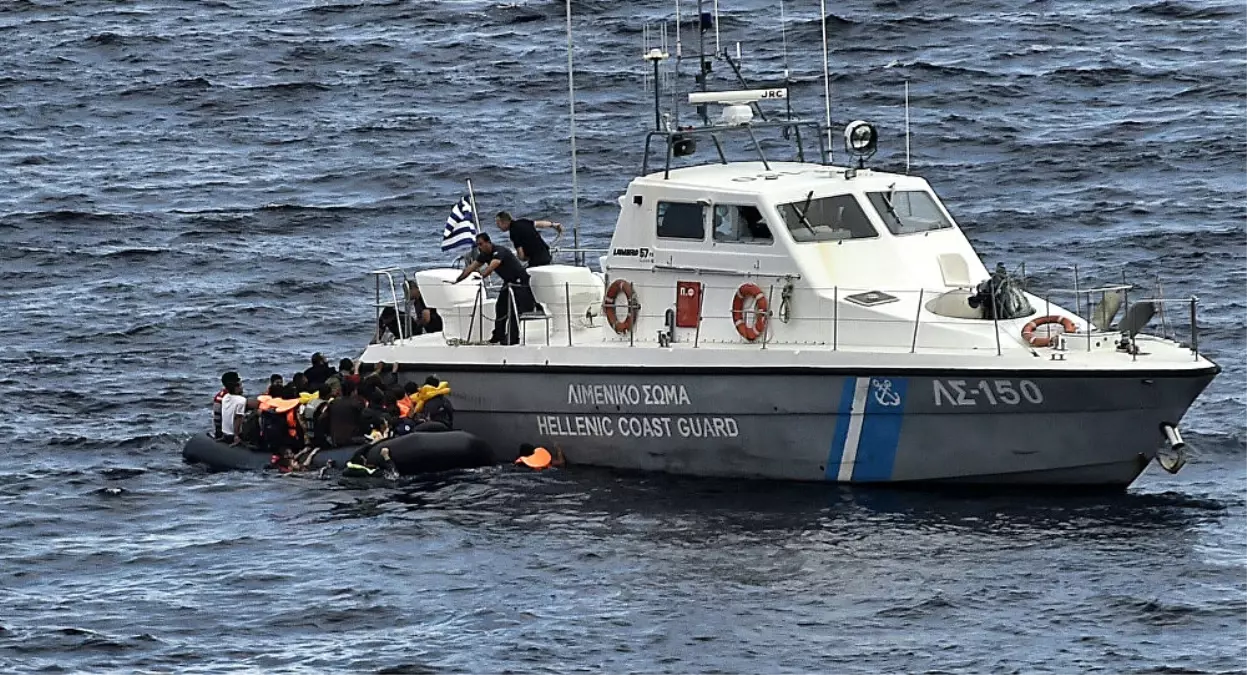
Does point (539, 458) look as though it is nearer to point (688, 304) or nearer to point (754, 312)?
point (688, 304)

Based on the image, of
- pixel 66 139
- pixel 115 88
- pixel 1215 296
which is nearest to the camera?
pixel 1215 296

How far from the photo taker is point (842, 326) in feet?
72.9

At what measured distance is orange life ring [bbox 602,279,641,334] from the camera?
2364cm

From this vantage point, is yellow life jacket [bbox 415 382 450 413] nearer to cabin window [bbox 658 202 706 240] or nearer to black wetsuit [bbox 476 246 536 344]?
black wetsuit [bbox 476 246 536 344]

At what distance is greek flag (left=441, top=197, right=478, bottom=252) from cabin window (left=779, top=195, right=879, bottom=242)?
4.61 m

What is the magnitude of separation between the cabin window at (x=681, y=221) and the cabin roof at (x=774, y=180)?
8.3 inches

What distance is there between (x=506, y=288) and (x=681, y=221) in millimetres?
2272

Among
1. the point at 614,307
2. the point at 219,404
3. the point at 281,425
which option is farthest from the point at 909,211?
the point at 219,404

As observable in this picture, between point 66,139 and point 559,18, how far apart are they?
41.0 ft

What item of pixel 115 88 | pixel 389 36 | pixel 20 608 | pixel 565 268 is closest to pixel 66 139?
pixel 115 88

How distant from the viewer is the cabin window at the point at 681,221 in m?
23.5

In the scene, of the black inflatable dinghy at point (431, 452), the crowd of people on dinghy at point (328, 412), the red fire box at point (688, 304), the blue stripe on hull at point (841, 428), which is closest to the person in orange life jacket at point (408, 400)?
the crowd of people on dinghy at point (328, 412)

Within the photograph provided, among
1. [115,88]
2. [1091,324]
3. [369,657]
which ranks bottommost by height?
[369,657]

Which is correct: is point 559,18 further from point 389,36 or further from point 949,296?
point 949,296
